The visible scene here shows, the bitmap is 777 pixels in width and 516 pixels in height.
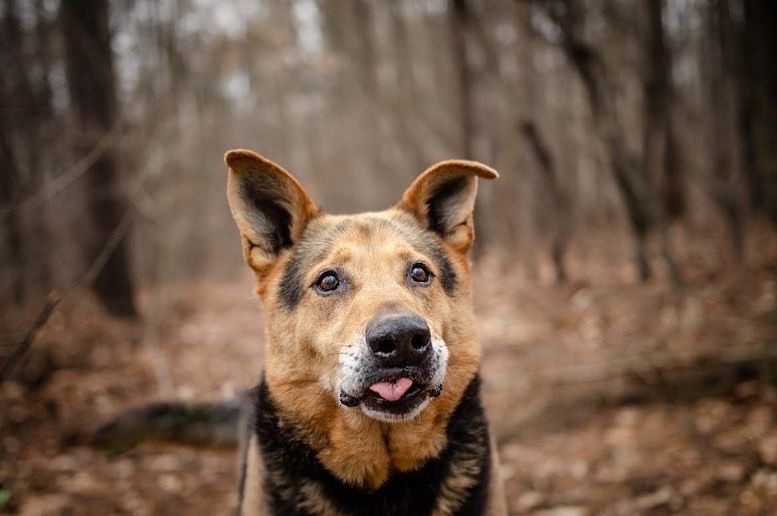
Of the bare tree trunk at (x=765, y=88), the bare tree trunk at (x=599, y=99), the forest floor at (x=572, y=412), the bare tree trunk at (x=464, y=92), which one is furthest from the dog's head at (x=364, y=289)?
the bare tree trunk at (x=464, y=92)

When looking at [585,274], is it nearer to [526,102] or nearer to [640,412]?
[526,102]

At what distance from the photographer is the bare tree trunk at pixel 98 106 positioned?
33.1 feet

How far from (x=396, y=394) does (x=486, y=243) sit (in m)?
14.1

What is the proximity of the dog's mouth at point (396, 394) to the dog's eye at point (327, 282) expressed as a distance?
29.4 inches

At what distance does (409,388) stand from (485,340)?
20.8 feet

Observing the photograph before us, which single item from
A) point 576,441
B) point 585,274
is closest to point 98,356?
point 576,441

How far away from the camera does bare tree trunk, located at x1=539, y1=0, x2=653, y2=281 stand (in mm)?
7621

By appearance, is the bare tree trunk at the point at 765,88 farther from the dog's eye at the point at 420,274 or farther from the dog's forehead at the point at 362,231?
the dog's eye at the point at 420,274

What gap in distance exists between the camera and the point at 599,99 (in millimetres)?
7777

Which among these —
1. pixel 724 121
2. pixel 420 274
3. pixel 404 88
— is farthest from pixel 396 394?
pixel 724 121

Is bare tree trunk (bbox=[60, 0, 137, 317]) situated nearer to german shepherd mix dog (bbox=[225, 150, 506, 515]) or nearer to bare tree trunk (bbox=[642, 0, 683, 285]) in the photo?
german shepherd mix dog (bbox=[225, 150, 506, 515])

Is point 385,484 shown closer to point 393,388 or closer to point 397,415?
point 397,415

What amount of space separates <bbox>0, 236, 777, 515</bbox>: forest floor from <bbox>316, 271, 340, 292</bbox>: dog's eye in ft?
8.37

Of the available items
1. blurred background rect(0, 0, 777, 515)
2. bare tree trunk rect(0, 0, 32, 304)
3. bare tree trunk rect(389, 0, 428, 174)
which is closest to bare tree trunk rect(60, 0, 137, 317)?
blurred background rect(0, 0, 777, 515)
